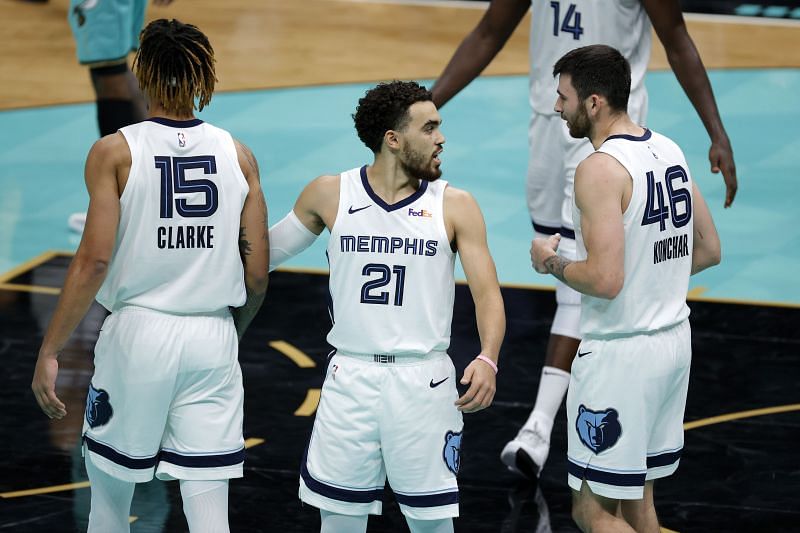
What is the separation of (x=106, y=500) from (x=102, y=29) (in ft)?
15.8

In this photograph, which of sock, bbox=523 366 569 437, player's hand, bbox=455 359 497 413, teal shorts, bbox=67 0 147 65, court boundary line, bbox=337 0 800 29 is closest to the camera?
player's hand, bbox=455 359 497 413

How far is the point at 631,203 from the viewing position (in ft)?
14.1

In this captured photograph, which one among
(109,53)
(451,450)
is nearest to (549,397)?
(451,450)

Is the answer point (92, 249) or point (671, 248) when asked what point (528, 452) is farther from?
point (92, 249)

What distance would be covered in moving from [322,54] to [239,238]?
10.1 meters

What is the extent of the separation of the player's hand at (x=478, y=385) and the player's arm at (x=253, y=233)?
2.35ft

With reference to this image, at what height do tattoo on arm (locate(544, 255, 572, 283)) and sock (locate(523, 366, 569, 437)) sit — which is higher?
tattoo on arm (locate(544, 255, 572, 283))

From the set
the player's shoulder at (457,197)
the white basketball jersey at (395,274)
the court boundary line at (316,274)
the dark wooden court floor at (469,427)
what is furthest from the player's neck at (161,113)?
the court boundary line at (316,274)

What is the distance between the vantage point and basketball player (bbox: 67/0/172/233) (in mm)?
8625

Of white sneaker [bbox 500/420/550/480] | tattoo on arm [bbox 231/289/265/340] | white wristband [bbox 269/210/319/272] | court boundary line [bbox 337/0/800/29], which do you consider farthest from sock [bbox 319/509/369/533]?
court boundary line [bbox 337/0/800/29]

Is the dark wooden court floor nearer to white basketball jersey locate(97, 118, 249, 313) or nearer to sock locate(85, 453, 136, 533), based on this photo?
sock locate(85, 453, 136, 533)

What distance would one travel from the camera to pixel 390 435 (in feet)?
13.8

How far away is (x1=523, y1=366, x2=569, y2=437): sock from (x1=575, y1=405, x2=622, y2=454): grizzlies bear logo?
147 cm

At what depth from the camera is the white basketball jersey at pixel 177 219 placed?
4.14m
